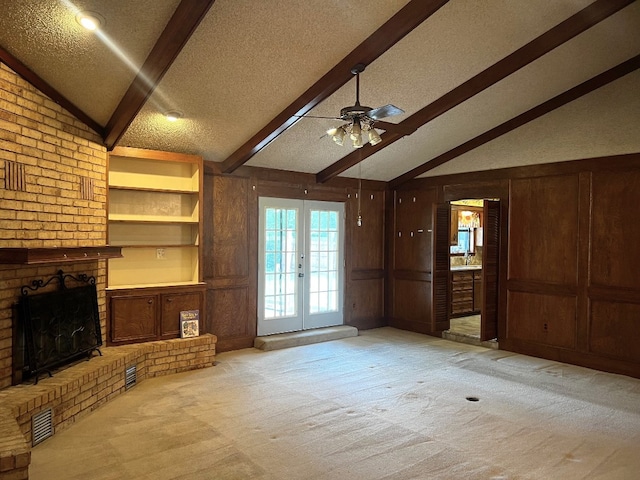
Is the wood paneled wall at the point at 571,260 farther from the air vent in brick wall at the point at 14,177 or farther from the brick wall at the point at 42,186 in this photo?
the air vent in brick wall at the point at 14,177

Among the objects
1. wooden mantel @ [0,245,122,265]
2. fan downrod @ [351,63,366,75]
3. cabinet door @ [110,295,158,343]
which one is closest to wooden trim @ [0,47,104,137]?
wooden mantel @ [0,245,122,265]

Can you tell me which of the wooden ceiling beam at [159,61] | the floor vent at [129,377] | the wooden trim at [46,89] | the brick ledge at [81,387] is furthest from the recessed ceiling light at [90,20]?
the floor vent at [129,377]

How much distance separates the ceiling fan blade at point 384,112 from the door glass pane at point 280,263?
115 inches

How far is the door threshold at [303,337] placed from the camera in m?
6.19

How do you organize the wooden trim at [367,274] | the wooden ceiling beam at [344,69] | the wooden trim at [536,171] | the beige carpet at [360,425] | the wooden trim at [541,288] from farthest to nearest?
the wooden trim at [367,274]
the wooden trim at [541,288]
the wooden trim at [536,171]
the wooden ceiling beam at [344,69]
the beige carpet at [360,425]

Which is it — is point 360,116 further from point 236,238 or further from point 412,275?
point 412,275

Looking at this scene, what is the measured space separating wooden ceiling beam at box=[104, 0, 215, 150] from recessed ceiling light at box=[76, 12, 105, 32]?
0.41 meters

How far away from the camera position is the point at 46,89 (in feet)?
13.3

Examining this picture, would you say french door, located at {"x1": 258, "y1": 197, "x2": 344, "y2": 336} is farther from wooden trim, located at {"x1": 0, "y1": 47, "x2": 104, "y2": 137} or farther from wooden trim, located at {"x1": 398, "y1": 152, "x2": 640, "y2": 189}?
wooden trim, located at {"x1": 0, "y1": 47, "x2": 104, "y2": 137}

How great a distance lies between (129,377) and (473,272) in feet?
19.8

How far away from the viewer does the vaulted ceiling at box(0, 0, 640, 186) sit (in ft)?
11.2

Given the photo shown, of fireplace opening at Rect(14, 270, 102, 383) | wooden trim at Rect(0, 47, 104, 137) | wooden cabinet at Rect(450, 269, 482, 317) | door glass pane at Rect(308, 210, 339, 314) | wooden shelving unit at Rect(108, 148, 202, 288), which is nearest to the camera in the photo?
wooden trim at Rect(0, 47, 104, 137)

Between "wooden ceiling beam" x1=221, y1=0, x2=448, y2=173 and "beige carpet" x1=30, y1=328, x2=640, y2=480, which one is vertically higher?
"wooden ceiling beam" x1=221, y1=0, x2=448, y2=173

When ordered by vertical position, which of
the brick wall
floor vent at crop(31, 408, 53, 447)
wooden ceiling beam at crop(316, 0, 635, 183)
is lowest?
floor vent at crop(31, 408, 53, 447)
